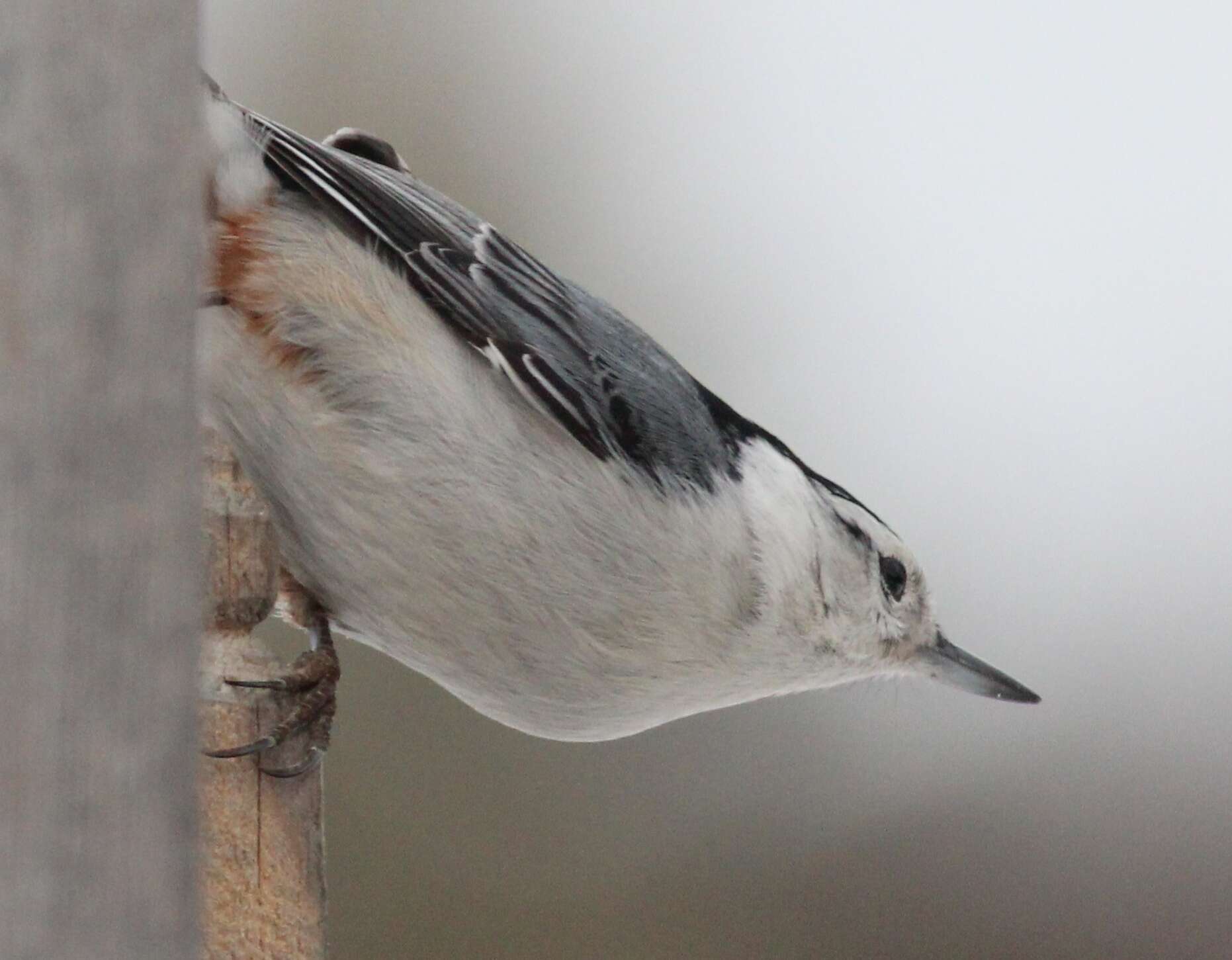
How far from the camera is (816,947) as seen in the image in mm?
1752

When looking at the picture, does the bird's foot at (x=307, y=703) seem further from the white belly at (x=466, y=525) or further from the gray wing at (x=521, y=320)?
the gray wing at (x=521, y=320)

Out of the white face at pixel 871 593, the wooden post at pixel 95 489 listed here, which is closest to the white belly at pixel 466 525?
the white face at pixel 871 593

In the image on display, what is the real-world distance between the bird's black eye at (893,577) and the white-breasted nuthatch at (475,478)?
55 mm

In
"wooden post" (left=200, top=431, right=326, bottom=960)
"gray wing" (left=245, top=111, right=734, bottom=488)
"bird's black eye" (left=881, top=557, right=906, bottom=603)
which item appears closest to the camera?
"wooden post" (left=200, top=431, right=326, bottom=960)

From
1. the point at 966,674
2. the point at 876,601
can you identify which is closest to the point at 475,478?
the point at 876,601

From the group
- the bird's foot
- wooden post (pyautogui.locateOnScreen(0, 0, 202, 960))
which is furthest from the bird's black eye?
wooden post (pyautogui.locateOnScreen(0, 0, 202, 960))

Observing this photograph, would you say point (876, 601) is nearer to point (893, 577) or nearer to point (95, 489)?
point (893, 577)

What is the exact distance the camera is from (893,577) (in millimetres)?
1200

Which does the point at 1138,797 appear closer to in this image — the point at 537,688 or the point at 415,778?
the point at 415,778

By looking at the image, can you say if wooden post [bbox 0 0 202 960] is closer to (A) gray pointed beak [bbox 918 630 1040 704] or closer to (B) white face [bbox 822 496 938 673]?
(B) white face [bbox 822 496 938 673]

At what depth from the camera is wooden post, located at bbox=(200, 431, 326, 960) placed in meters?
0.91

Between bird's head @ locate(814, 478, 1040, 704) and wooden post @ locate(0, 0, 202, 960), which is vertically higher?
wooden post @ locate(0, 0, 202, 960)

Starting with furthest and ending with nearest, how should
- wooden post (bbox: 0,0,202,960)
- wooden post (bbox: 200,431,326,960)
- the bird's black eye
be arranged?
the bird's black eye < wooden post (bbox: 200,431,326,960) < wooden post (bbox: 0,0,202,960)

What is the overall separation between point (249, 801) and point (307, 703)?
0.26 ft
